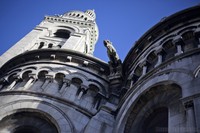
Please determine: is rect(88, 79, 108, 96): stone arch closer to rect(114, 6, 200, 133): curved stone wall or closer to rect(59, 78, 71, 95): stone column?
rect(59, 78, 71, 95): stone column

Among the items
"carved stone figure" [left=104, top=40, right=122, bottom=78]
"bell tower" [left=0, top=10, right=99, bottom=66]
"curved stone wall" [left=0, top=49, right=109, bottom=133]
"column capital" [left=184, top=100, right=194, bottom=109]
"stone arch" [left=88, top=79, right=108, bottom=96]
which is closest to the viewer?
"column capital" [left=184, top=100, right=194, bottom=109]

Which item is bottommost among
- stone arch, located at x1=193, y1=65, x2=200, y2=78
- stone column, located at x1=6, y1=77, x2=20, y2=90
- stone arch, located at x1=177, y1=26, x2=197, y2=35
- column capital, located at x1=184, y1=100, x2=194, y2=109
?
column capital, located at x1=184, y1=100, x2=194, y2=109

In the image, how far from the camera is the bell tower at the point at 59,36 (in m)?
28.4

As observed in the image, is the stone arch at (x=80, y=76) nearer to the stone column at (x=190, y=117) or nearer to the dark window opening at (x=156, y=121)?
the dark window opening at (x=156, y=121)

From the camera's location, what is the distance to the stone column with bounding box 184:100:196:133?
26.9 feet

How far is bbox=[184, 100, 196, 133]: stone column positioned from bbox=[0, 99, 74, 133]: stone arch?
6.13 meters

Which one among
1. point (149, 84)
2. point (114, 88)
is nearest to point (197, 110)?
point (149, 84)

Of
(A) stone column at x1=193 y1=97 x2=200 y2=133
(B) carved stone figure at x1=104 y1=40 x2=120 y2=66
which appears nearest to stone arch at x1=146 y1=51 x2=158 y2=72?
(B) carved stone figure at x1=104 y1=40 x2=120 y2=66

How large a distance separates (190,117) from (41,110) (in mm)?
8111

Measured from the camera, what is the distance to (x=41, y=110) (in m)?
14.1

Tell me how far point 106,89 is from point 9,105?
560cm

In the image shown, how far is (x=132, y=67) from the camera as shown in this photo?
1549 centimetres

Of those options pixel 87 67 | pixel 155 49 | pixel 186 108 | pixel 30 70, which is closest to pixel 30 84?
pixel 30 70

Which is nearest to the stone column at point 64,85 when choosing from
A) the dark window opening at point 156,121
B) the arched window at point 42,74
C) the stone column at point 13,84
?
the arched window at point 42,74
